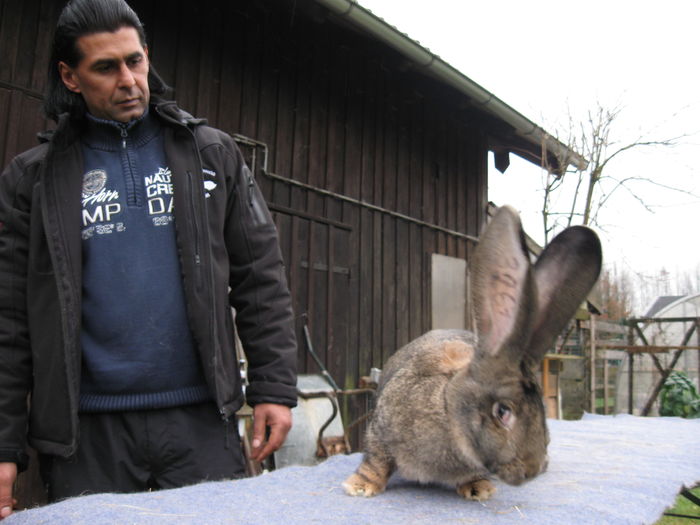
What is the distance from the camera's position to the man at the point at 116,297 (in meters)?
2.13

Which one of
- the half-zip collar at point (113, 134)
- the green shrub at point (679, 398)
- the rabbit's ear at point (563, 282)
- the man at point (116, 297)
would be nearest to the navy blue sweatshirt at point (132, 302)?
the man at point (116, 297)

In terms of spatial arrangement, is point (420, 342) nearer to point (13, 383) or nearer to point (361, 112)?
point (13, 383)

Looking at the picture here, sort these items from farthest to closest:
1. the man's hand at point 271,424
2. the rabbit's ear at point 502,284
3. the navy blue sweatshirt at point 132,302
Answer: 1. the man's hand at point 271,424
2. the navy blue sweatshirt at point 132,302
3. the rabbit's ear at point 502,284

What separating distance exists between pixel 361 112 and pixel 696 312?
15.7 meters

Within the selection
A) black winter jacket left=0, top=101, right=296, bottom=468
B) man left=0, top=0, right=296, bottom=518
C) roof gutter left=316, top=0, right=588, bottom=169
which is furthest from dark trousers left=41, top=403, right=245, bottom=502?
roof gutter left=316, top=0, right=588, bottom=169

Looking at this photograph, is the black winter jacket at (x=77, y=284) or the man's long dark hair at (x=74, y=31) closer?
the black winter jacket at (x=77, y=284)

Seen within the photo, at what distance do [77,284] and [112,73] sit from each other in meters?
0.82

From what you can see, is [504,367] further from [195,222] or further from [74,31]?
[74,31]

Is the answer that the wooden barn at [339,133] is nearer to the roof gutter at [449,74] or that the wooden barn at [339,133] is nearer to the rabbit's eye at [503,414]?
the roof gutter at [449,74]

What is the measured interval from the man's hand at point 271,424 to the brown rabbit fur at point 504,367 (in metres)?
0.39

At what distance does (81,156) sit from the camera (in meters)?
2.33

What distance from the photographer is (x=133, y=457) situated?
215 cm

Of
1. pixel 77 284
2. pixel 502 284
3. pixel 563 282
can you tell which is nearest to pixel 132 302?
pixel 77 284

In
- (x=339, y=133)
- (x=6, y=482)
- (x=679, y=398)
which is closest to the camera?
(x=6, y=482)
